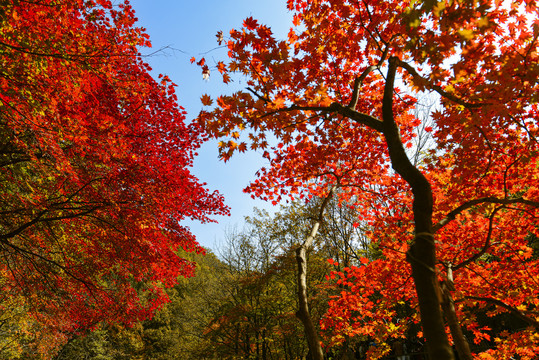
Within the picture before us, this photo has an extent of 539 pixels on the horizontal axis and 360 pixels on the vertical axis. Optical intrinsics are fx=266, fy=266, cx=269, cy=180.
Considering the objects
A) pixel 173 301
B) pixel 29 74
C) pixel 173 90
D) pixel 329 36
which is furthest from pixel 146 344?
pixel 329 36

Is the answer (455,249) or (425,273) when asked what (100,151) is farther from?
(455,249)

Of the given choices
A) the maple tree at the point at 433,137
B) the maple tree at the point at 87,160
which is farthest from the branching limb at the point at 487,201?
the maple tree at the point at 87,160

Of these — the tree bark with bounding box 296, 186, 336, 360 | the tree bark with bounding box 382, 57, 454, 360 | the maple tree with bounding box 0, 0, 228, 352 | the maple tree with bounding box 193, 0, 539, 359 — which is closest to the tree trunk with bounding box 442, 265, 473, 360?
the maple tree with bounding box 193, 0, 539, 359

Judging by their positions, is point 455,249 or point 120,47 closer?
point 120,47

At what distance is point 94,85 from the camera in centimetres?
532

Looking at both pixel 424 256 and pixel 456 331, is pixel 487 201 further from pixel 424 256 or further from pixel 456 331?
pixel 456 331

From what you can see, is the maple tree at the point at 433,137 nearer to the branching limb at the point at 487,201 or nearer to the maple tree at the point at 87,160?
the branching limb at the point at 487,201

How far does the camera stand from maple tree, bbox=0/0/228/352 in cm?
376

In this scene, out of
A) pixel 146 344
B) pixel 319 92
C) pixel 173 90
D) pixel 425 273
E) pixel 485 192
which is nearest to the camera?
pixel 425 273

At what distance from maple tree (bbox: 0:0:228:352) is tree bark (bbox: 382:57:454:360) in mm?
3820

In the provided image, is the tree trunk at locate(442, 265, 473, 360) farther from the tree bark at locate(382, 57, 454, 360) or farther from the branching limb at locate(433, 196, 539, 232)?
the tree bark at locate(382, 57, 454, 360)

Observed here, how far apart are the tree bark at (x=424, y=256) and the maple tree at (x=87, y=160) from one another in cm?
382

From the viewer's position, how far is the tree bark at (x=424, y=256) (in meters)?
1.63

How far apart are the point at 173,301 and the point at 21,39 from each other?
74.1ft
